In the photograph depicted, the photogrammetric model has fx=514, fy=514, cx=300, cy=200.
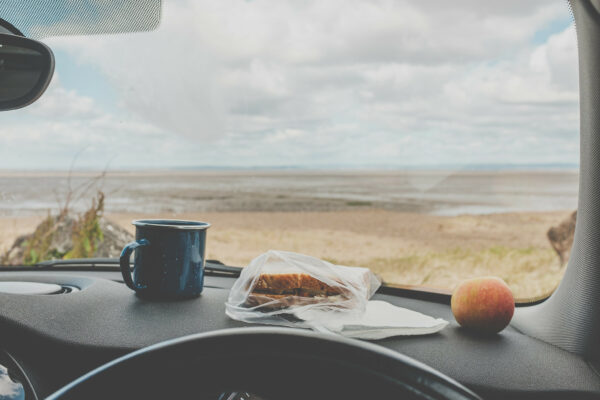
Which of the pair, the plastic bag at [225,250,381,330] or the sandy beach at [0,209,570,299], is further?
the sandy beach at [0,209,570,299]

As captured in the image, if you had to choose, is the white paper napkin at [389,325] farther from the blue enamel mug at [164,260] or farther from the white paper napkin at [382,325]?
the blue enamel mug at [164,260]

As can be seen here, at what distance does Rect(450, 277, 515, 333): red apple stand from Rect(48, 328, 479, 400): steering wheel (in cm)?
84

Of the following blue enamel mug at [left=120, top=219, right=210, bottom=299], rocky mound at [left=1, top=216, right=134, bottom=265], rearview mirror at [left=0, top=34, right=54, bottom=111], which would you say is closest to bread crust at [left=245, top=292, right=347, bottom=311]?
blue enamel mug at [left=120, top=219, right=210, bottom=299]

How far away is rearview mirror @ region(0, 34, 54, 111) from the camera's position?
4.20 feet

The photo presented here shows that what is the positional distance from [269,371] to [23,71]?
1216mm

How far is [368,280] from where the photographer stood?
57.1 inches

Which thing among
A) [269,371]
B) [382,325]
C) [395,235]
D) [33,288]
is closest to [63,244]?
[33,288]

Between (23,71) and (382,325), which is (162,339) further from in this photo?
(23,71)

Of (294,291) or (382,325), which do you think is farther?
(294,291)

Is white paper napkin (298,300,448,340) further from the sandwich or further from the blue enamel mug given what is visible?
the blue enamel mug

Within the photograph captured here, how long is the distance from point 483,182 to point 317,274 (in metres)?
17.2

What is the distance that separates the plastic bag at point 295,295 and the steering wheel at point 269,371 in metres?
0.73

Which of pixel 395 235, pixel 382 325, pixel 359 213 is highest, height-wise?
pixel 382 325

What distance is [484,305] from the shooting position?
3.98ft
